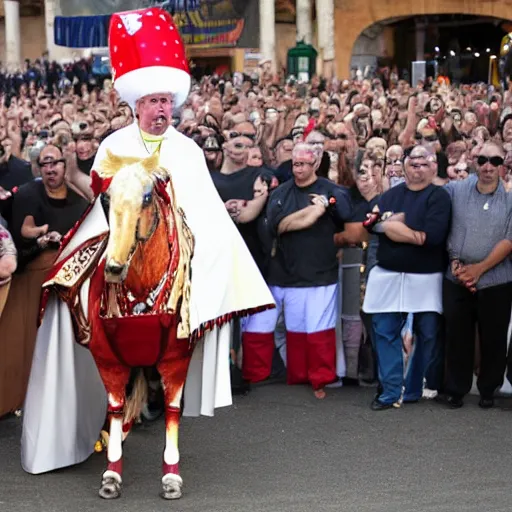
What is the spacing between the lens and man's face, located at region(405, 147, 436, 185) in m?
8.83

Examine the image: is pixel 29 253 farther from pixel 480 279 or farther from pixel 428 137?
pixel 428 137

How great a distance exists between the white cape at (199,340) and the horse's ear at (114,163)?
410 mm

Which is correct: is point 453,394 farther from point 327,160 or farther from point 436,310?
point 327,160

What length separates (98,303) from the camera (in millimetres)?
6645

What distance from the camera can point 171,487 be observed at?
22.2 ft

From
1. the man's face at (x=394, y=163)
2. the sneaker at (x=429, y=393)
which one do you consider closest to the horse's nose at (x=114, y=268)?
the sneaker at (x=429, y=393)

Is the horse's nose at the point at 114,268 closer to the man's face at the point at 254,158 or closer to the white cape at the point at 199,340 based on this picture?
the white cape at the point at 199,340

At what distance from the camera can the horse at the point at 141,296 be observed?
20.3 ft

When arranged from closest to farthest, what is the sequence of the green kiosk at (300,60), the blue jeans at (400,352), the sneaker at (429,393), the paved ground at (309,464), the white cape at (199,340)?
1. the paved ground at (309,464)
2. the white cape at (199,340)
3. the blue jeans at (400,352)
4. the sneaker at (429,393)
5. the green kiosk at (300,60)

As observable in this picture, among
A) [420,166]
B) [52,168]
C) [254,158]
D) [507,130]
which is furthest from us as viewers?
[507,130]

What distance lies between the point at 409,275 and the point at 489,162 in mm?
957

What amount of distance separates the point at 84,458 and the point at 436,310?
9.16 feet

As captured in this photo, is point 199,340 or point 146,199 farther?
point 199,340

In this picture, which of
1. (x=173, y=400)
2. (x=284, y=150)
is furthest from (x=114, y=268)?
(x=284, y=150)
